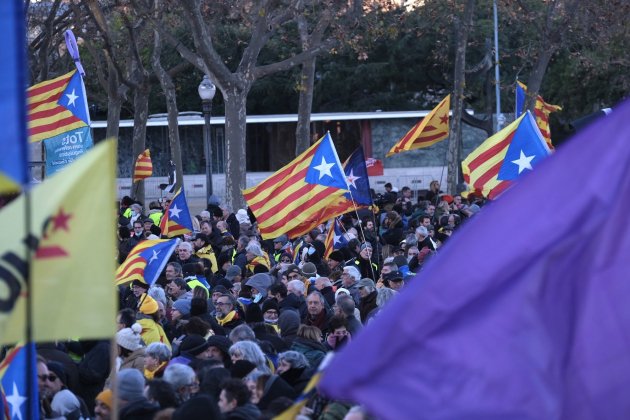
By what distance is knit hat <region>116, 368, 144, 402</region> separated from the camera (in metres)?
7.52

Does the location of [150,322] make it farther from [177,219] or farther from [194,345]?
[177,219]

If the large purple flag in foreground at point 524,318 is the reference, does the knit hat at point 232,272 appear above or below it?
below

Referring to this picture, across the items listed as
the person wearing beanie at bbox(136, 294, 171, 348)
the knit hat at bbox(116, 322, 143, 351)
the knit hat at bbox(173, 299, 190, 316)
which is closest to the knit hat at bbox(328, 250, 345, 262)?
the knit hat at bbox(173, 299, 190, 316)

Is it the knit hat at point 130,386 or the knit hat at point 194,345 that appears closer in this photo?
the knit hat at point 130,386

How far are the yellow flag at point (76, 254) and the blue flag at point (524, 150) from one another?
34.8 ft

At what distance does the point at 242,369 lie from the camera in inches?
319

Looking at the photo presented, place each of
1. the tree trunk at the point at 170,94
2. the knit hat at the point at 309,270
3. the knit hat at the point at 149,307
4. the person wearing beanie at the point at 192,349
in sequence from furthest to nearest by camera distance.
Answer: the tree trunk at the point at 170,94 < the knit hat at the point at 309,270 < the knit hat at the point at 149,307 < the person wearing beanie at the point at 192,349

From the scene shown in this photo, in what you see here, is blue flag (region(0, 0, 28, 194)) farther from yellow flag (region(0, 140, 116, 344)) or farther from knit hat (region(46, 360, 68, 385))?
knit hat (region(46, 360, 68, 385))

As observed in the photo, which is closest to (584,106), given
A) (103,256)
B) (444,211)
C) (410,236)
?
(444,211)

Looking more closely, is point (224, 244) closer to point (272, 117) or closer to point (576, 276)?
point (576, 276)

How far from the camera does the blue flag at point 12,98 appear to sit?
16.7 ft

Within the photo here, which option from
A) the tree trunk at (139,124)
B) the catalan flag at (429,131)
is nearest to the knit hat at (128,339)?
the catalan flag at (429,131)

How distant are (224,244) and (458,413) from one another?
1351cm

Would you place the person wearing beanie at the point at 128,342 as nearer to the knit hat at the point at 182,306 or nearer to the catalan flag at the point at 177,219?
the knit hat at the point at 182,306
